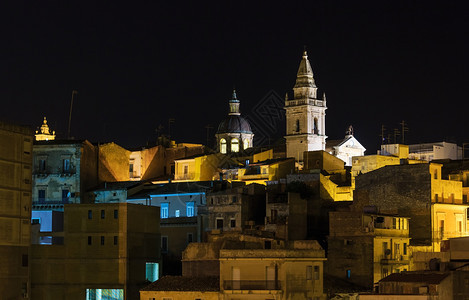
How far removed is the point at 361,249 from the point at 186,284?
11.4m

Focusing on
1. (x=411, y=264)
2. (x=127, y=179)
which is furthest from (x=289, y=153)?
(x=411, y=264)

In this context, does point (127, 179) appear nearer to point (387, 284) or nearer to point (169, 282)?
point (169, 282)

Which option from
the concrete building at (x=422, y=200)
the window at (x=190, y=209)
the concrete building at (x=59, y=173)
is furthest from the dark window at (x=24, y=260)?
the concrete building at (x=422, y=200)

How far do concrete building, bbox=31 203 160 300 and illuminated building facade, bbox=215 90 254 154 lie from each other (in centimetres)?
4341

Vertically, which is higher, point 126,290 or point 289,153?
point 289,153

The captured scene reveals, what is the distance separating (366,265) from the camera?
56938mm

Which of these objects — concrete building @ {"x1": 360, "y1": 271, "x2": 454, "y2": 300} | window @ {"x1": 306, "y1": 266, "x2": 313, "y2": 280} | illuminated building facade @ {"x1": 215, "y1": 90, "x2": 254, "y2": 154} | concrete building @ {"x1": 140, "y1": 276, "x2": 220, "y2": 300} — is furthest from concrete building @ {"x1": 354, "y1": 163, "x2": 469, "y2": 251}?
illuminated building facade @ {"x1": 215, "y1": 90, "x2": 254, "y2": 154}

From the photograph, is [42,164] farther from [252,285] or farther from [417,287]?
[417,287]

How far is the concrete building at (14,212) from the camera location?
192ft

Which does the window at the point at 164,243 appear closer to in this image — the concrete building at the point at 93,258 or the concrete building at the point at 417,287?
the concrete building at the point at 93,258

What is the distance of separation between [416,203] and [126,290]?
711 inches

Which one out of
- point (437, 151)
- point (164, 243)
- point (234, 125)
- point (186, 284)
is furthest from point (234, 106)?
point (186, 284)

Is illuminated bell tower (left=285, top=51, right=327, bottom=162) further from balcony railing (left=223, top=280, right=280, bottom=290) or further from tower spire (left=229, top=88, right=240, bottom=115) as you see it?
balcony railing (left=223, top=280, right=280, bottom=290)

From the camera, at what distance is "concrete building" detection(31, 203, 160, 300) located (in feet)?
200
